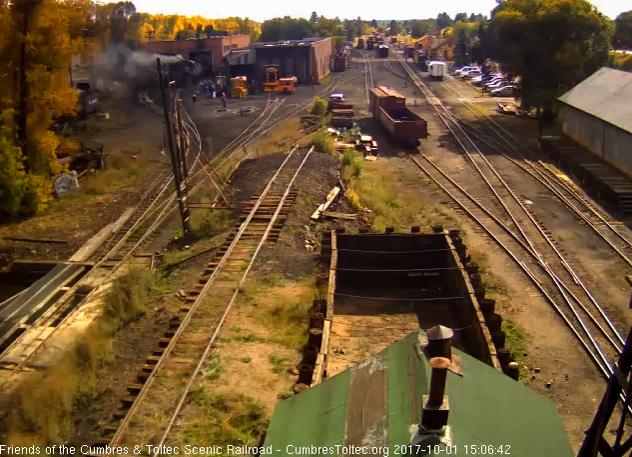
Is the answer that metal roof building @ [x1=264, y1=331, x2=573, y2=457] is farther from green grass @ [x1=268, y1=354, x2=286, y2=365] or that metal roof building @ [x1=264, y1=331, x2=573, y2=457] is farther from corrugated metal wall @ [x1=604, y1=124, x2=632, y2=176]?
corrugated metal wall @ [x1=604, y1=124, x2=632, y2=176]

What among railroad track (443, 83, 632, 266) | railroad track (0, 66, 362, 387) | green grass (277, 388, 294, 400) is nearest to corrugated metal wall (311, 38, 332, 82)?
railroad track (443, 83, 632, 266)

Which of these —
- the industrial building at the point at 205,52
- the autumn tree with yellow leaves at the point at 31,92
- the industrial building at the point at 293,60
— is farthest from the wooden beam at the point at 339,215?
the industrial building at the point at 205,52

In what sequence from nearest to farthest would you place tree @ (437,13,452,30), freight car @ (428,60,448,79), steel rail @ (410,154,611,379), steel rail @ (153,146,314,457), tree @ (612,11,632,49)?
steel rail @ (153,146,314,457), steel rail @ (410,154,611,379), freight car @ (428,60,448,79), tree @ (612,11,632,49), tree @ (437,13,452,30)

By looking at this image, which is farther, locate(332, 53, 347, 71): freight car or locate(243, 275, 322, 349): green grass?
locate(332, 53, 347, 71): freight car

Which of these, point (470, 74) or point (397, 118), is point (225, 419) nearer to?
point (397, 118)

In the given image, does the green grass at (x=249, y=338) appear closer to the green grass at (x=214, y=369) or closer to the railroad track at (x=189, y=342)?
the railroad track at (x=189, y=342)

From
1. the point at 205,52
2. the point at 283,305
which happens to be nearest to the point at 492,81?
the point at 205,52

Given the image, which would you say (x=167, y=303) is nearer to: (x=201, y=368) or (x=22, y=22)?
(x=201, y=368)
